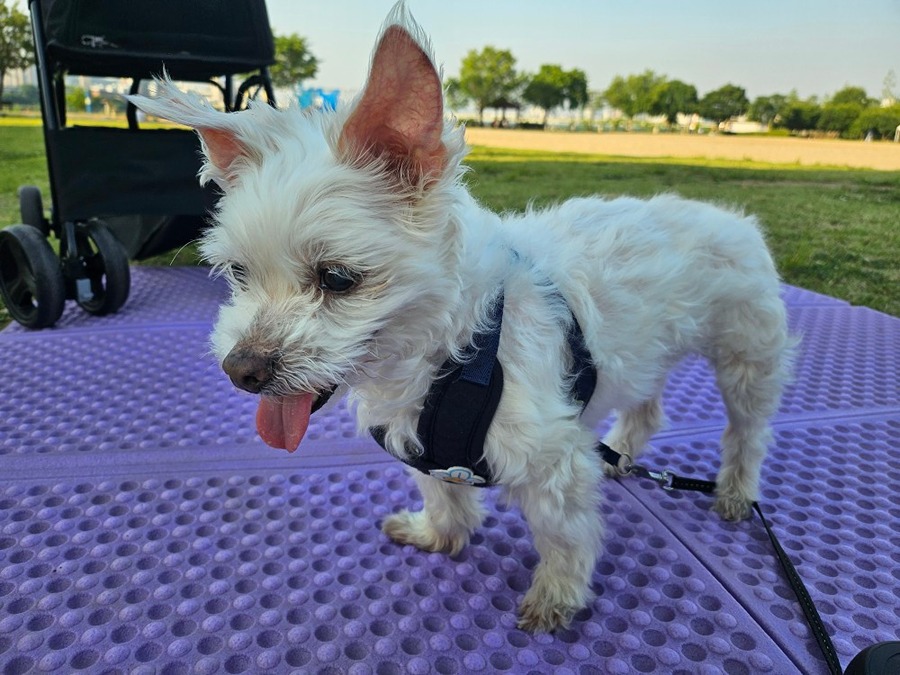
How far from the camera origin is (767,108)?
11.1 feet

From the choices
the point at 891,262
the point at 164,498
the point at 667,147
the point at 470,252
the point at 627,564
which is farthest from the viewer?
the point at 667,147

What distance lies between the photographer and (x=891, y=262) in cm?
294

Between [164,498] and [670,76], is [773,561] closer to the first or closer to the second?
[164,498]

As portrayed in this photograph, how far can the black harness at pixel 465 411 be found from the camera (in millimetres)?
1148

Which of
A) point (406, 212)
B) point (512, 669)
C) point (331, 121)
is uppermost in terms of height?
point (331, 121)

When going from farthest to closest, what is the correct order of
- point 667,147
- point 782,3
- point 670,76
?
point 667,147 → point 670,76 → point 782,3

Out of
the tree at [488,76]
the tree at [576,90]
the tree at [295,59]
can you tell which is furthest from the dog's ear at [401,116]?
the tree at [295,59]

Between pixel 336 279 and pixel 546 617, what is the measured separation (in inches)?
32.7

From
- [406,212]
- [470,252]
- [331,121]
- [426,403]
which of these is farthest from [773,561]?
[331,121]

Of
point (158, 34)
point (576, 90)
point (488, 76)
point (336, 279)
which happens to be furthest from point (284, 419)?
point (488, 76)

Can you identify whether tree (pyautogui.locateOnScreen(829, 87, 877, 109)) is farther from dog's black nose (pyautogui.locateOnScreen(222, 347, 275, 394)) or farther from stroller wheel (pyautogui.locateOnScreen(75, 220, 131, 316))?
stroller wheel (pyautogui.locateOnScreen(75, 220, 131, 316))

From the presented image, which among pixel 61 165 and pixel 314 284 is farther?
pixel 61 165

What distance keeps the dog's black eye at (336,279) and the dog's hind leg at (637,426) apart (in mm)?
1156

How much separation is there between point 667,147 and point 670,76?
627 millimetres
